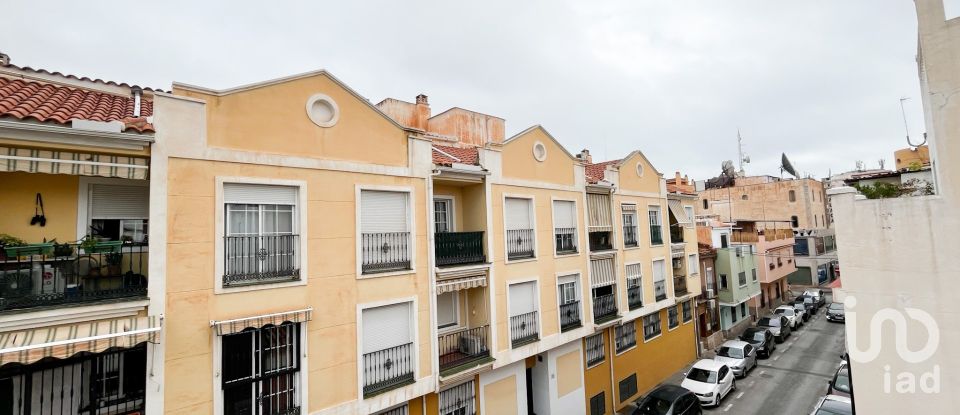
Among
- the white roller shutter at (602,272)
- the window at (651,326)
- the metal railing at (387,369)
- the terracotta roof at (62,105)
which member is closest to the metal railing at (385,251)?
the metal railing at (387,369)

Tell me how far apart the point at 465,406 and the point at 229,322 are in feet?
24.5

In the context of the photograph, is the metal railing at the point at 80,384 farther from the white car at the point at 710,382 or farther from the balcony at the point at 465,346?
the white car at the point at 710,382

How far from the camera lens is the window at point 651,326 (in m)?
19.8

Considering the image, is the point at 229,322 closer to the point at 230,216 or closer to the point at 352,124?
the point at 230,216

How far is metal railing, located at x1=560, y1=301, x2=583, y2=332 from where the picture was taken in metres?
14.8

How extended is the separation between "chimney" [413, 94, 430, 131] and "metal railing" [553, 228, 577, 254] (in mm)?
7593

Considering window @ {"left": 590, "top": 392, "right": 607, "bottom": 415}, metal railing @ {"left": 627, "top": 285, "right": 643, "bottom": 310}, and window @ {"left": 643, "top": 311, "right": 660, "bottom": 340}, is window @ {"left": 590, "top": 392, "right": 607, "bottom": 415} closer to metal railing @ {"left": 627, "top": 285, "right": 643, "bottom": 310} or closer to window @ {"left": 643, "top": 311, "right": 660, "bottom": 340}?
metal railing @ {"left": 627, "top": 285, "right": 643, "bottom": 310}

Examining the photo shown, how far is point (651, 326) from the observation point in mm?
20281

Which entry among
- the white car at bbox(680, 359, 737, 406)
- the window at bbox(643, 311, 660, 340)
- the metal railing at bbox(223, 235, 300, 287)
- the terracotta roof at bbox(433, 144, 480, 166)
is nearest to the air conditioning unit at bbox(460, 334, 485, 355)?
the terracotta roof at bbox(433, 144, 480, 166)

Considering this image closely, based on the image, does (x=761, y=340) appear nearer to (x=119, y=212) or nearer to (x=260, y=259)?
(x=260, y=259)

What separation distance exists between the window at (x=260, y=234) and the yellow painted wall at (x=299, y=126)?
984 mm

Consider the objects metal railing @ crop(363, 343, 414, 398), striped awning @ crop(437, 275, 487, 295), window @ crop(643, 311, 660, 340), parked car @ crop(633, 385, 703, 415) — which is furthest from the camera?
window @ crop(643, 311, 660, 340)

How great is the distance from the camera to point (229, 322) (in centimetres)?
790

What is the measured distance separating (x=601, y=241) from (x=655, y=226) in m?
4.82
